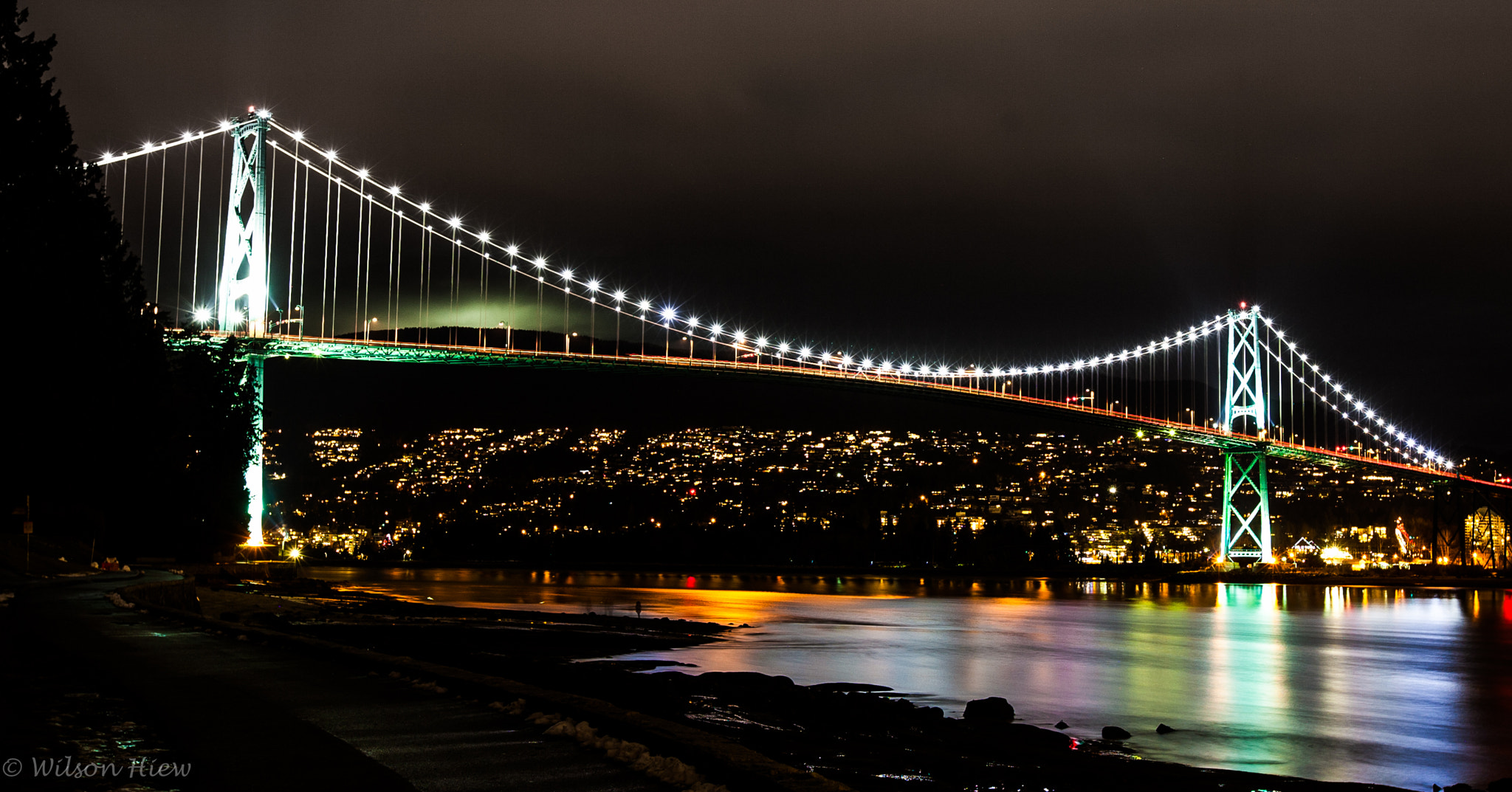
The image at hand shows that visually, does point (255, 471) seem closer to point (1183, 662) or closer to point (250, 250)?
point (250, 250)

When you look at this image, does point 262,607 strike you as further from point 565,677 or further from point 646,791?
point 646,791

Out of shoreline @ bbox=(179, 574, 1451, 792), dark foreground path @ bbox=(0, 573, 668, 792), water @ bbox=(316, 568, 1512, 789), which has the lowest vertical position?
water @ bbox=(316, 568, 1512, 789)

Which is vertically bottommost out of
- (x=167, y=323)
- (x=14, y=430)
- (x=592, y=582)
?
(x=592, y=582)

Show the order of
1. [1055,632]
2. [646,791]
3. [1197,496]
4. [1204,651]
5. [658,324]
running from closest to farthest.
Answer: [646,791] < [1204,651] < [1055,632] < [658,324] < [1197,496]

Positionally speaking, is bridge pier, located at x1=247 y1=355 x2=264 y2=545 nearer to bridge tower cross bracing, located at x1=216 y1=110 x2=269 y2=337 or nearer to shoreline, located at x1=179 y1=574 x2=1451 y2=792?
bridge tower cross bracing, located at x1=216 y1=110 x2=269 y2=337

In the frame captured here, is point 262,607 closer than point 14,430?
No

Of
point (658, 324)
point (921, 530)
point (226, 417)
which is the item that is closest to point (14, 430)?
point (226, 417)

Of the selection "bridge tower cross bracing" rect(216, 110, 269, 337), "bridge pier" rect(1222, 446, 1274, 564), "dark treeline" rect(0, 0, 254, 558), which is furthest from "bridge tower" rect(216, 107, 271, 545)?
"bridge pier" rect(1222, 446, 1274, 564)
